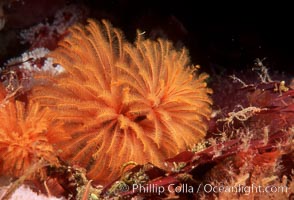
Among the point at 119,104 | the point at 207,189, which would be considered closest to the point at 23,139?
the point at 119,104

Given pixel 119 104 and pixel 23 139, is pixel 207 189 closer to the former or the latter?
pixel 119 104

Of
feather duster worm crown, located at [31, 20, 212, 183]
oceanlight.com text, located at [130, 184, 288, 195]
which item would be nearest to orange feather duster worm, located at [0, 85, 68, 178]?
feather duster worm crown, located at [31, 20, 212, 183]

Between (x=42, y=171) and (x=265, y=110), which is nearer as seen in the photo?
(x=42, y=171)

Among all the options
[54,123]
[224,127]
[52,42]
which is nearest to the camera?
[54,123]

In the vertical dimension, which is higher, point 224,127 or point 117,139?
point 224,127

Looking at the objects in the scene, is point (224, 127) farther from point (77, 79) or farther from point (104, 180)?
point (77, 79)

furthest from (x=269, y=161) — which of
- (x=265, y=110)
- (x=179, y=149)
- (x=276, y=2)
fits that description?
(x=276, y=2)

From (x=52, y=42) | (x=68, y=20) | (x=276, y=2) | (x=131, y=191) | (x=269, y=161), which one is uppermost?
(x=276, y=2)

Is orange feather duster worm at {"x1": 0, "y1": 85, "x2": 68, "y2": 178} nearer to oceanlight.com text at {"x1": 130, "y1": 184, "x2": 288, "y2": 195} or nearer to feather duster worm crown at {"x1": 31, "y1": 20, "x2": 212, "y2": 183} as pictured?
feather duster worm crown at {"x1": 31, "y1": 20, "x2": 212, "y2": 183}

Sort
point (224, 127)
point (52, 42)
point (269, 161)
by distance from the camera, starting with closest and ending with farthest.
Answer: point (269, 161) < point (224, 127) < point (52, 42)
